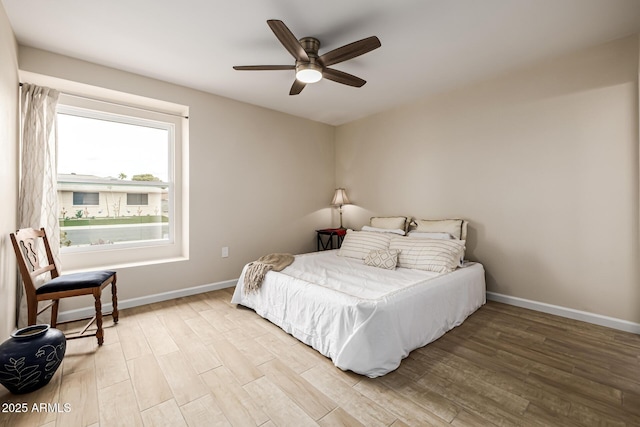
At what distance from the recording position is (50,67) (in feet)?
8.64

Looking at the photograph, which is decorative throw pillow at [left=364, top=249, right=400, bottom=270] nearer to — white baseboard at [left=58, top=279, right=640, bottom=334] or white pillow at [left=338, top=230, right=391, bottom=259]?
white pillow at [left=338, top=230, right=391, bottom=259]

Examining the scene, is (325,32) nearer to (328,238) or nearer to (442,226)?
(442,226)

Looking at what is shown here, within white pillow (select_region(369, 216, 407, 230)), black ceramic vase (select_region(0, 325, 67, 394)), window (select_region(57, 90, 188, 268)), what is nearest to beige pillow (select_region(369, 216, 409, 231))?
white pillow (select_region(369, 216, 407, 230))

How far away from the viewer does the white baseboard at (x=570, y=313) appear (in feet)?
8.06

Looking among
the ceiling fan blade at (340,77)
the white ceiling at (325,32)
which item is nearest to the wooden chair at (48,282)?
the white ceiling at (325,32)

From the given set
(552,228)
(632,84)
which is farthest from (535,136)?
(552,228)

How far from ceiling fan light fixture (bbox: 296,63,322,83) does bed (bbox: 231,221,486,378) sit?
68.5 inches

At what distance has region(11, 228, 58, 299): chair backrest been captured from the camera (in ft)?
6.63

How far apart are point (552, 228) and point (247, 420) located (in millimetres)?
3157

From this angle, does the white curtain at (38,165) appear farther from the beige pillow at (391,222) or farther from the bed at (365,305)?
the beige pillow at (391,222)

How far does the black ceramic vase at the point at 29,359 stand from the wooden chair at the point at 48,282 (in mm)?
371

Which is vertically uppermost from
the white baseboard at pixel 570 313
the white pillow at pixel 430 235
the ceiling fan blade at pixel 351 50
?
the ceiling fan blade at pixel 351 50

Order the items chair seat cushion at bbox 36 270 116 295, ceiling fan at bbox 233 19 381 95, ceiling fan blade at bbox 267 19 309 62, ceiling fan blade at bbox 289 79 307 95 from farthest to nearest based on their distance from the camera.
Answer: ceiling fan blade at bbox 289 79 307 95 < chair seat cushion at bbox 36 270 116 295 < ceiling fan at bbox 233 19 381 95 < ceiling fan blade at bbox 267 19 309 62

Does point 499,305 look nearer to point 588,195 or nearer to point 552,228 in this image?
point 552,228
